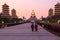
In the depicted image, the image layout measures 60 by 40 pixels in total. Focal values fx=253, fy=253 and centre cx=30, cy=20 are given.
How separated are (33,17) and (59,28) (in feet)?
23.1

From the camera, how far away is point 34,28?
1593 inches

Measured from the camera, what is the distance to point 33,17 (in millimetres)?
38219

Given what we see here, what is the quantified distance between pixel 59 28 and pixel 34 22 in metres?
7.41

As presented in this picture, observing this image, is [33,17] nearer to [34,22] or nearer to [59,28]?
[34,22]

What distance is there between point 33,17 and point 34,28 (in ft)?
9.35

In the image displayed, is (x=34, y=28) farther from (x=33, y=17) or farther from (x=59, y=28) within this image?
(x=59, y=28)

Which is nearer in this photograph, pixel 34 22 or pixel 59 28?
pixel 59 28

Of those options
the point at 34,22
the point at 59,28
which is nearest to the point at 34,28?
the point at 34,22

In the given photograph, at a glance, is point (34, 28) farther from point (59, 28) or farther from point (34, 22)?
point (59, 28)

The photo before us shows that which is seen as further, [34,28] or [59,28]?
[34,28]

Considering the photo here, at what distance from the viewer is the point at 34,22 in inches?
1529

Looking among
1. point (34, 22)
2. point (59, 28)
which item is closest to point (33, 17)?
point (34, 22)
